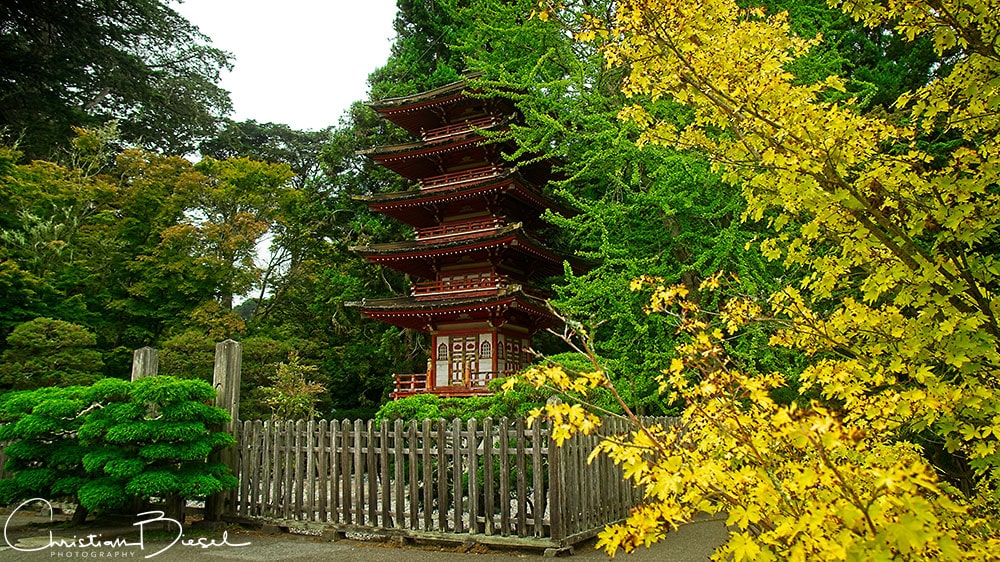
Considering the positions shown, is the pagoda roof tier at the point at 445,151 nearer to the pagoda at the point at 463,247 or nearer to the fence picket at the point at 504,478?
the pagoda at the point at 463,247

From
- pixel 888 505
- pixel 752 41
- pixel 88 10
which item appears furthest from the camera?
pixel 88 10

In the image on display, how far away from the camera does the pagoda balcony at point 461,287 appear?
50.6 ft

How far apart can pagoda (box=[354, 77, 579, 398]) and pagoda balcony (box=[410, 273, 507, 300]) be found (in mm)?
32

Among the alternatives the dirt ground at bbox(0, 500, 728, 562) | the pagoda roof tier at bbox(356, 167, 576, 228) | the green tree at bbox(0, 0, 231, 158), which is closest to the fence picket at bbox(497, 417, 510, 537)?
the dirt ground at bbox(0, 500, 728, 562)

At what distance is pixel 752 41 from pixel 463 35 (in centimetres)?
1711

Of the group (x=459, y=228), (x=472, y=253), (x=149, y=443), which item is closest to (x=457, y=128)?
(x=459, y=228)

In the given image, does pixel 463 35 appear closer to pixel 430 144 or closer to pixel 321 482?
pixel 430 144

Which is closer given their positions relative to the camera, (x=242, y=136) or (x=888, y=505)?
(x=888, y=505)

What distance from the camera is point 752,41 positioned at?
3012mm

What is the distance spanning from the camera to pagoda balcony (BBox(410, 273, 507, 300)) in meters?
15.4

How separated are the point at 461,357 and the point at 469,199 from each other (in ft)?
14.5

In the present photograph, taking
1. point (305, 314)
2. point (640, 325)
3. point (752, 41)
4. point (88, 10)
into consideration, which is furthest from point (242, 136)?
point (752, 41)

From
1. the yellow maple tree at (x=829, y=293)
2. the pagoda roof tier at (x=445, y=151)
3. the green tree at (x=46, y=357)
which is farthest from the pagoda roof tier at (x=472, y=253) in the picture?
the yellow maple tree at (x=829, y=293)
